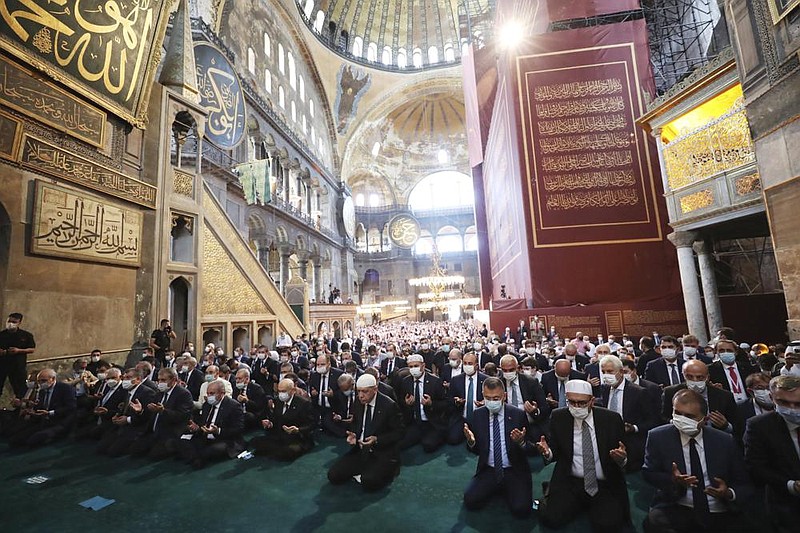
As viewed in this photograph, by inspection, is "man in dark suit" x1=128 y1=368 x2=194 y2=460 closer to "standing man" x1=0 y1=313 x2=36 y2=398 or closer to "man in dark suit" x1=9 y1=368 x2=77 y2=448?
"man in dark suit" x1=9 y1=368 x2=77 y2=448

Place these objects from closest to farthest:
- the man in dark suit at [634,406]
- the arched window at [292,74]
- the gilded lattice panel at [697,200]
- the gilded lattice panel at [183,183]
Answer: the man in dark suit at [634,406] < the gilded lattice panel at [697,200] < the gilded lattice panel at [183,183] < the arched window at [292,74]

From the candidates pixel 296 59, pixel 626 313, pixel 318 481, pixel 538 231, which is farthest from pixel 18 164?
pixel 296 59

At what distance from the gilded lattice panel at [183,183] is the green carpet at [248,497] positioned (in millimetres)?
5900

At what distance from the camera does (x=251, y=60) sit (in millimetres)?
16266

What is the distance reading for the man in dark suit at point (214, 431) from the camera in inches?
146

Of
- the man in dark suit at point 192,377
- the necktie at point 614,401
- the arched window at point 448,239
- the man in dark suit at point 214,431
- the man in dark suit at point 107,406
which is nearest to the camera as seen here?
the necktie at point 614,401

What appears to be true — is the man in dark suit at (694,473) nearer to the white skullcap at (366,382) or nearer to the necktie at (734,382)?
the white skullcap at (366,382)

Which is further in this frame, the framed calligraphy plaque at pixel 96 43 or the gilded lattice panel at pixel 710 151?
the gilded lattice panel at pixel 710 151

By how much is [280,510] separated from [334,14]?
2802cm

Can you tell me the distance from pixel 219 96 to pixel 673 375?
1244cm

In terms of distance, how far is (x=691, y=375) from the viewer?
9.80ft

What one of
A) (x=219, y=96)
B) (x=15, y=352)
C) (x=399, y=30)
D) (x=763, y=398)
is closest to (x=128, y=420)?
(x=15, y=352)

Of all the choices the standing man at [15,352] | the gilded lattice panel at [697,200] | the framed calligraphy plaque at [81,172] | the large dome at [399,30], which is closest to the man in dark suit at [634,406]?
the gilded lattice panel at [697,200]

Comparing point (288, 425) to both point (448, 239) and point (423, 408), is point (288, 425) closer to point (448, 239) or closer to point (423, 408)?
point (423, 408)
